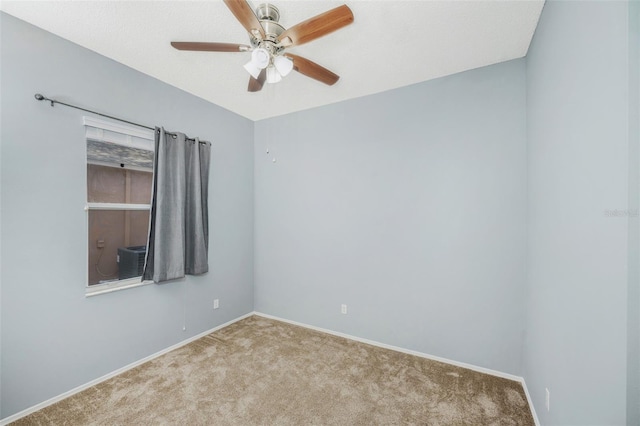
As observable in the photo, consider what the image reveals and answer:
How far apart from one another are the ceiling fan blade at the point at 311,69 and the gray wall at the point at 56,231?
161 centimetres

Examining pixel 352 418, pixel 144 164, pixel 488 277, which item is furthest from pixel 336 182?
pixel 352 418

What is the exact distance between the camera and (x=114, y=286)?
7.61ft

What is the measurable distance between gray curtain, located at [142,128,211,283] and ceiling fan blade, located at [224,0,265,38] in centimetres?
156

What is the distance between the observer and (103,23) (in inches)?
72.4

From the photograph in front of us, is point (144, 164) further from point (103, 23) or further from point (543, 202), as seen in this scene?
point (543, 202)

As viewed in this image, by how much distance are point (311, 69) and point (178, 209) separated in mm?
1859

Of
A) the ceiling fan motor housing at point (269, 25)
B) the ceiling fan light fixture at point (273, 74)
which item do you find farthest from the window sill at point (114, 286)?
the ceiling fan motor housing at point (269, 25)

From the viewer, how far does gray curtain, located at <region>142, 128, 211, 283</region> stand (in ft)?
8.23

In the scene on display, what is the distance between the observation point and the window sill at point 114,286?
216 cm

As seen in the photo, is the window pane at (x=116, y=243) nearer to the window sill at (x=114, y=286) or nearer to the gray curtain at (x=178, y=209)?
the window sill at (x=114, y=286)

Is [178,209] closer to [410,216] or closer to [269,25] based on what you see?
[269,25]

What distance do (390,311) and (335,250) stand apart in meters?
0.87

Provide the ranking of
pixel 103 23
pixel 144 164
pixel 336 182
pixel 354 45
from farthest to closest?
pixel 336 182 < pixel 144 164 < pixel 354 45 < pixel 103 23

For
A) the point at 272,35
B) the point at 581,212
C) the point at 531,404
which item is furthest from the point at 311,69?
the point at 531,404
